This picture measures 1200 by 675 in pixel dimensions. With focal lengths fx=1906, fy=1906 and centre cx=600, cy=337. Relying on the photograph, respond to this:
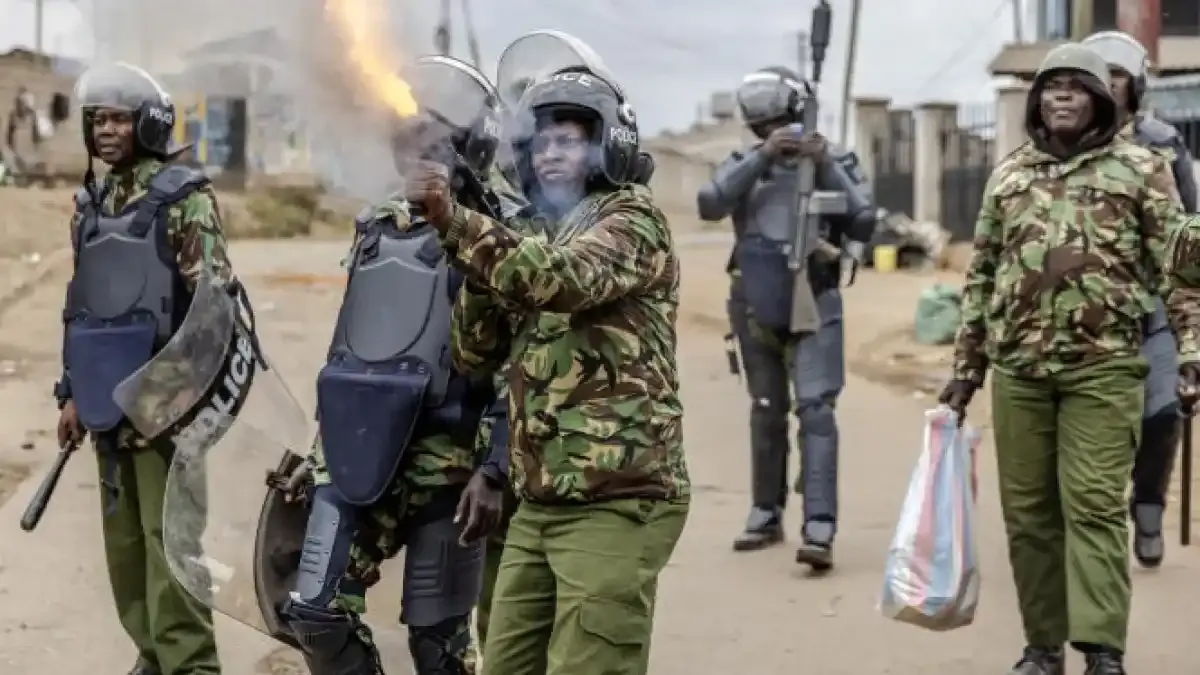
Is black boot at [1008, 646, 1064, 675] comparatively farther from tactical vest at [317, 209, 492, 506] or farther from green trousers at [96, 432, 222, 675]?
green trousers at [96, 432, 222, 675]

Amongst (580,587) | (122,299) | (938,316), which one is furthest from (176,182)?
(938,316)

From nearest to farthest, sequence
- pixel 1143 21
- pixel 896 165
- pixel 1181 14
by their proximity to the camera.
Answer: pixel 1143 21, pixel 1181 14, pixel 896 165

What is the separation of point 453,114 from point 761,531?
4.18 m

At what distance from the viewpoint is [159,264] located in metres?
5.37

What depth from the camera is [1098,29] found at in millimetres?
23859

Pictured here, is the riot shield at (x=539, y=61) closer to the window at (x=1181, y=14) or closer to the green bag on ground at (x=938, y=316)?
the green bag on ground at (x=938, y=316)

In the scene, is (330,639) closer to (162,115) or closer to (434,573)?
(434,573)

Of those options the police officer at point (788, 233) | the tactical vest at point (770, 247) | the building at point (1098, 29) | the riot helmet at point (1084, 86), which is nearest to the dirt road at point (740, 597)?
the police officer at point (788, 233)

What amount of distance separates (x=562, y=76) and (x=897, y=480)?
20.1 ft

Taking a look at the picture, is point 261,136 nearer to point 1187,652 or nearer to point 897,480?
point 1187,652

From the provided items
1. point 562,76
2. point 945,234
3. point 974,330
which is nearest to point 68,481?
point 974,330

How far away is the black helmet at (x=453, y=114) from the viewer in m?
3.75

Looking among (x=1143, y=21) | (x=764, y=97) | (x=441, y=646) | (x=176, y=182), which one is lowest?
(x=441, y=646)

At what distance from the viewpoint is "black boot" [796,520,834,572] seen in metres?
7.32
